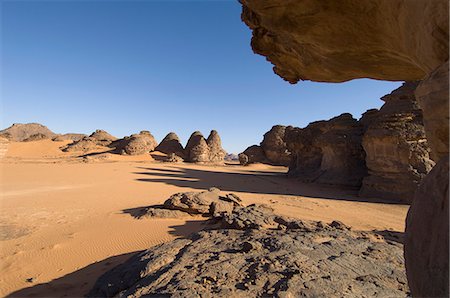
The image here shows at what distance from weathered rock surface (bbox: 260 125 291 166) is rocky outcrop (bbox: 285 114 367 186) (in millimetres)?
12257

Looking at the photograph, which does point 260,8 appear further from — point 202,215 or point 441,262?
point 202,215

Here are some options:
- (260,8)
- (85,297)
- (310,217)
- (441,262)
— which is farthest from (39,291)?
(310,217)

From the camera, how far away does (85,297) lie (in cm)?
322

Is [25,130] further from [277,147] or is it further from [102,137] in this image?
[277,147]

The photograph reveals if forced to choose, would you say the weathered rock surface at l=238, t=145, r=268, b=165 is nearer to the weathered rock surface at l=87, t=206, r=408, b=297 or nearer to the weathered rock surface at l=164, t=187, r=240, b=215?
the weathered rock surface at l=164, t=187, r=240, b=215

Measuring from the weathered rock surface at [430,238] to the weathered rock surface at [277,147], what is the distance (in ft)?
93.8

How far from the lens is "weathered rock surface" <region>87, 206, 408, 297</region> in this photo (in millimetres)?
2471

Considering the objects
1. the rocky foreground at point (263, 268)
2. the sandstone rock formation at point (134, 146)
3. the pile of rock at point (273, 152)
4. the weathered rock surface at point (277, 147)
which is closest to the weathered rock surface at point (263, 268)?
the rocky foreground at point (263, 268)

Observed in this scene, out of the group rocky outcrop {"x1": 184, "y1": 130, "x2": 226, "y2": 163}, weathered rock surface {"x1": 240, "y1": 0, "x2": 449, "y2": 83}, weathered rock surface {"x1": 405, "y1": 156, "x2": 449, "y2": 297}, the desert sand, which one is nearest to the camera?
weathered rock surface {"x1": 405, "y1": 156, "x2": 449, "y2": 297}

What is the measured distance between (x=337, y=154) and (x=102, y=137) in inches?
1400

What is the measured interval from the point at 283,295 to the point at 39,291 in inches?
139

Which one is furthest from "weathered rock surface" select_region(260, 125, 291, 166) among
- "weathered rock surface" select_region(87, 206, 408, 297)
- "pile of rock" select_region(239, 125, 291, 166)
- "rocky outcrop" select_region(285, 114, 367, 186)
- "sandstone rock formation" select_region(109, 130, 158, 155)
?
"weathered rock surface" select_region(87, 206, 408, 297)

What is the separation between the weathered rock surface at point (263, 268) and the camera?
2471 millimetres

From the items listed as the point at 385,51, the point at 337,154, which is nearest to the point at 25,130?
the point at 337,154
